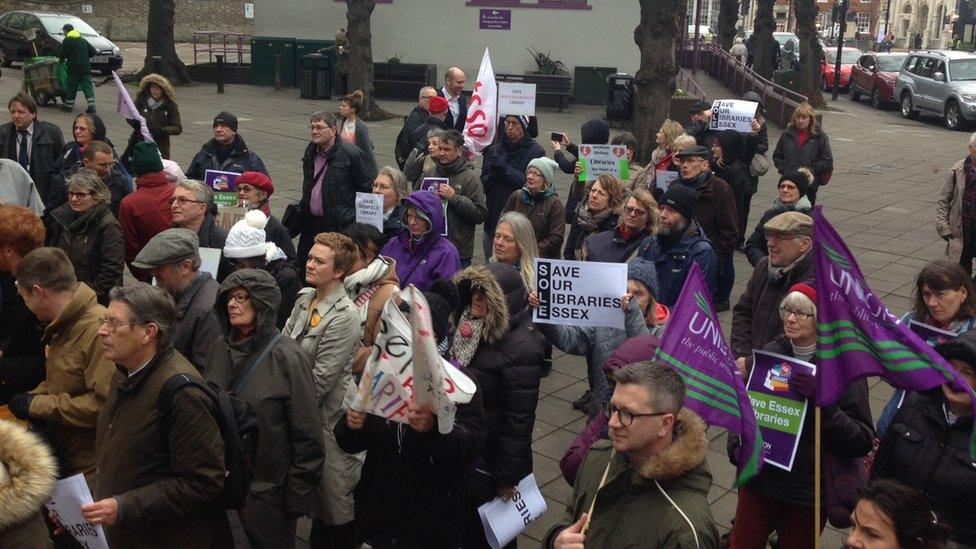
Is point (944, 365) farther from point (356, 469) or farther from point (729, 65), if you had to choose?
point (729, 65)

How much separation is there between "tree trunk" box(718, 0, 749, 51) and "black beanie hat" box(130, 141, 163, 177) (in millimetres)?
28061

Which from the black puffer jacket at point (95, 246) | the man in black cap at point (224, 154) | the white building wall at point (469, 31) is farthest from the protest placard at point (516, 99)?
the white building wall at point (469, 31)

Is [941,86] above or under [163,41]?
under

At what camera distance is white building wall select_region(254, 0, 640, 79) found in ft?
82.2

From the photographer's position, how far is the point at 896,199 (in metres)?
15.7

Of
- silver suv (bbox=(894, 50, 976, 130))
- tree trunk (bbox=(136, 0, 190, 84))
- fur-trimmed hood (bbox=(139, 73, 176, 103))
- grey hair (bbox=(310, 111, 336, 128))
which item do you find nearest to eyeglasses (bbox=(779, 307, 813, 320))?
grey hair (bbox=(310, 111, 336, 128))

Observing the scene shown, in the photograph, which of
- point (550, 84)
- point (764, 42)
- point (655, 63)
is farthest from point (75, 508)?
point (764, 42)

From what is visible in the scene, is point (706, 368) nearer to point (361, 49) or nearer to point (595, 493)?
point (595, 493)

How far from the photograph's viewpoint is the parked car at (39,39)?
25.8 metres

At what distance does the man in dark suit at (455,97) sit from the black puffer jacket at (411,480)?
722 cm

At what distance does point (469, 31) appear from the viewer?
26.2 meters

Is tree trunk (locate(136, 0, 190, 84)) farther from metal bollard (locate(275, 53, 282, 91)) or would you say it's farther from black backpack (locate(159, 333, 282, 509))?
black backpack (locate(159, 333, 282, 509))

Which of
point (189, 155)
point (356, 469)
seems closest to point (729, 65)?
point (189, 155)

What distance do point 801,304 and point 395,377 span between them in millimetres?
1920
